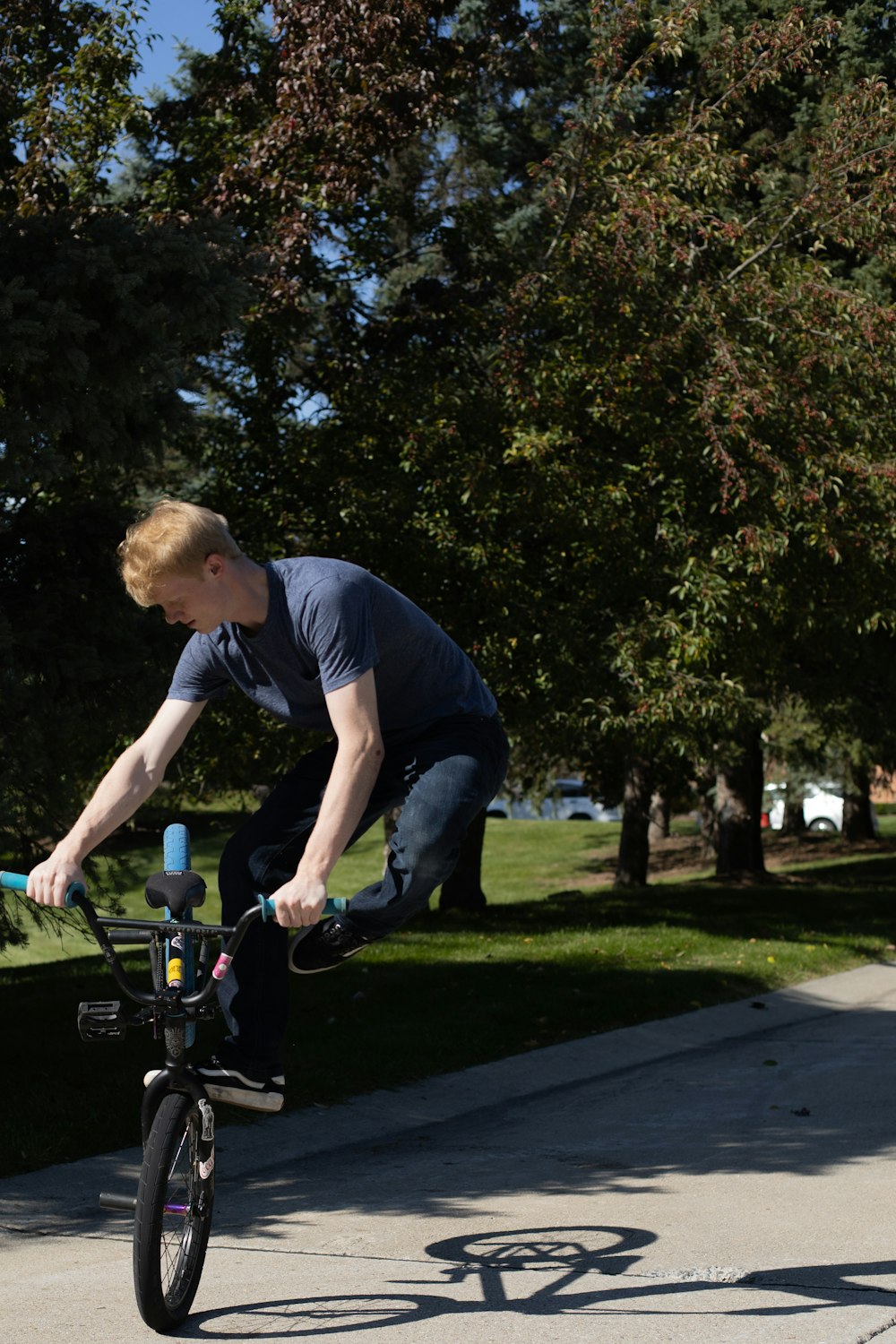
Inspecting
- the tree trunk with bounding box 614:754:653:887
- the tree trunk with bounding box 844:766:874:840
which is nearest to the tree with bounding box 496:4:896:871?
the tree trunk with bounding box 614:754:653:887

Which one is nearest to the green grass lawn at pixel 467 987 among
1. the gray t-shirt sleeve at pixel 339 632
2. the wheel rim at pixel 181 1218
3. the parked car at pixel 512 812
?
the wheel rim at pixel 181 1218

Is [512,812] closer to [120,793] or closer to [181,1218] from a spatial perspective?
[181,1218]

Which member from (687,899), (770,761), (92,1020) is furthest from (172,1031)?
(770,761)

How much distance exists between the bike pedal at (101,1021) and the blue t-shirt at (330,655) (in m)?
0.88

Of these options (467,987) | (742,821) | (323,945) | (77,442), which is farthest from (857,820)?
(323,945)

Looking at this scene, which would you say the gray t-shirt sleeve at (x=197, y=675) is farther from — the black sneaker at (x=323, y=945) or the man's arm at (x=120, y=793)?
the black sneaker at (x=323, y=945)

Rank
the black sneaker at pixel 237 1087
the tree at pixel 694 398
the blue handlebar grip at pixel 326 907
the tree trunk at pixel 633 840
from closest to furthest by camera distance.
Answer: the blue handlebar grip at pixel 326 907, the black sneaker at pixel 237 1087, the tree at pixel 694 398, the tree trunk at pixel 633 840

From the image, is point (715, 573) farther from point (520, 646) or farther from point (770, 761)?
point (770, 761)

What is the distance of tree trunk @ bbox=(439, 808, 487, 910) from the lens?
57.5 ft

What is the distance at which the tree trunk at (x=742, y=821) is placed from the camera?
24.2 metres

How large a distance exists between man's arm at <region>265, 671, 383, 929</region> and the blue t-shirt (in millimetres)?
56

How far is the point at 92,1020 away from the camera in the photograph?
13.1 ft

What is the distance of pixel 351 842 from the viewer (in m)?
4.06

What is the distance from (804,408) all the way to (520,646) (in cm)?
304
